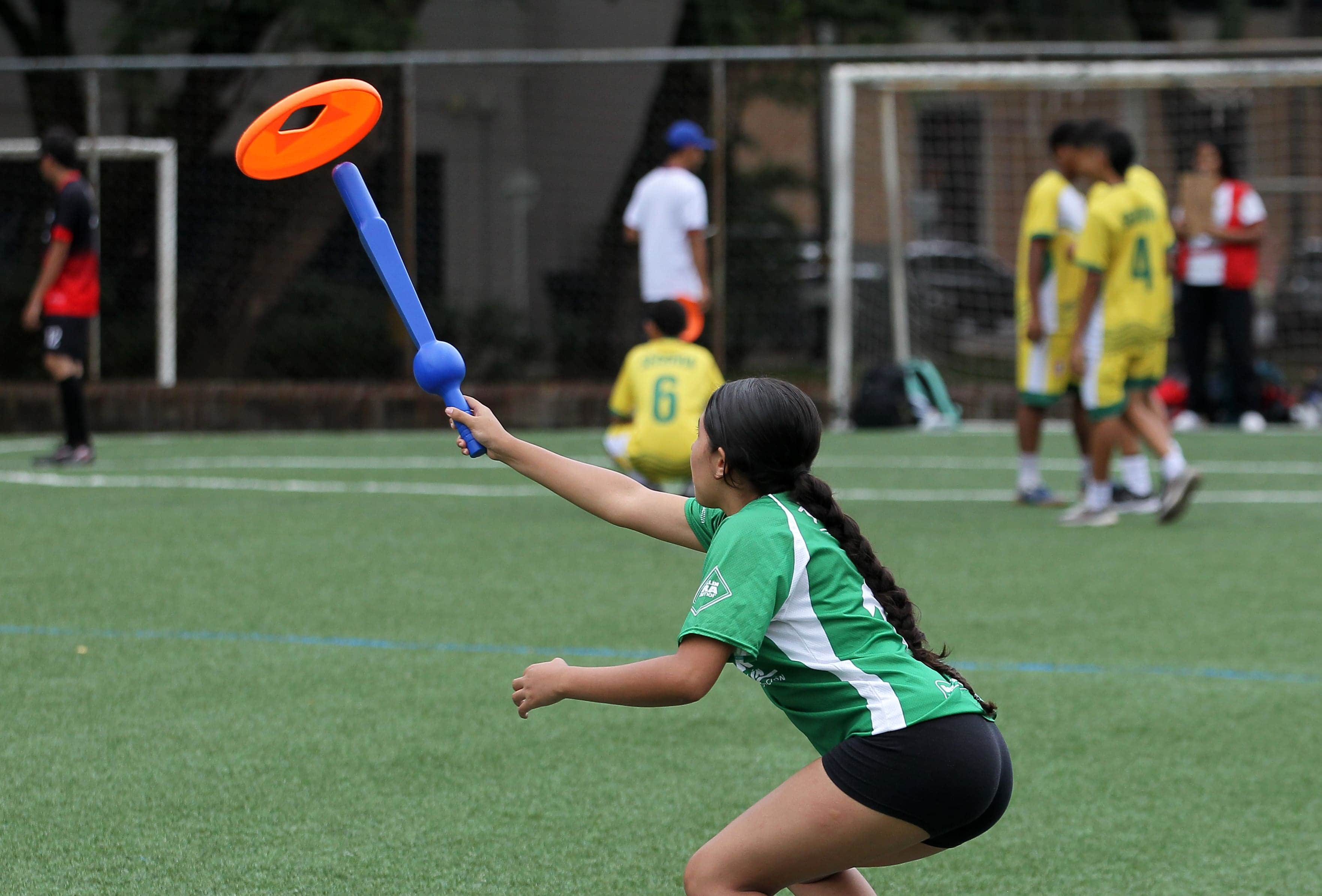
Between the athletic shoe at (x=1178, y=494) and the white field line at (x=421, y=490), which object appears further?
the white field line at (x=421, y=490)

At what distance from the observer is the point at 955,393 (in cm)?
1552

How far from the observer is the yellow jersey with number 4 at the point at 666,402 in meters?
8.69

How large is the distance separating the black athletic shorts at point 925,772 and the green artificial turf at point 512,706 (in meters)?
1.06

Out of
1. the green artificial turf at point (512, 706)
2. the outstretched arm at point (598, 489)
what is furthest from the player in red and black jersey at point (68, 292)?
the outstretched arm at point (598, 489)

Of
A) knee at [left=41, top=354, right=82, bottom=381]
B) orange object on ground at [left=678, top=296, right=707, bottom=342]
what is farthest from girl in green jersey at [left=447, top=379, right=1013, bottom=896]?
knee at [left=41, top=354, right=82, bottom=381]

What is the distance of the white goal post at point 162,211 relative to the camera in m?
15.0

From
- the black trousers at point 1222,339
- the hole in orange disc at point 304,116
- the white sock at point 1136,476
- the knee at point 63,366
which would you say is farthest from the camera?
the black trousers at point 1222,339

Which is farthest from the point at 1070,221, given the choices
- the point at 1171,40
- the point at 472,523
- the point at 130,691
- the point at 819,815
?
the point at 1171,40

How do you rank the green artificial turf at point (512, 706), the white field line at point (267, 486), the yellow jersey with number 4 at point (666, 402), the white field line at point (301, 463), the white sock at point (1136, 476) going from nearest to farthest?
the green artificial turf at point (512, 706) < the yellow jersey with number 4 at point (666, 402) < the white sock at point (1136, 476) < the white field line at point (267, 486) < the white field line at point (301, 463)

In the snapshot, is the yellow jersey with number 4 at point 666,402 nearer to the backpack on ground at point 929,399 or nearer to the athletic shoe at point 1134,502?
the athletic shoe at point 1134,502

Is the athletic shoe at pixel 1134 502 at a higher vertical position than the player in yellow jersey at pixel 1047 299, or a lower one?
lower

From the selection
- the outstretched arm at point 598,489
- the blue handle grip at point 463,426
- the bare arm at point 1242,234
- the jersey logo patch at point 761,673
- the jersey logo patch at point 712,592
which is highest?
the bare arm at point 1242,234

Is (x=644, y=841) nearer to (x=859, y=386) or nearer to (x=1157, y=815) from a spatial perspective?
(x=1157, y=815)

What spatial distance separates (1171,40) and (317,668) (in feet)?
62.2
